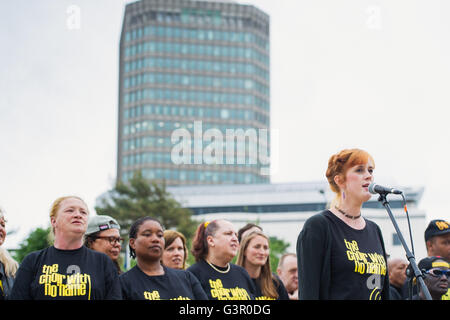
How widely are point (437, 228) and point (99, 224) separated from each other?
3557 millimetres

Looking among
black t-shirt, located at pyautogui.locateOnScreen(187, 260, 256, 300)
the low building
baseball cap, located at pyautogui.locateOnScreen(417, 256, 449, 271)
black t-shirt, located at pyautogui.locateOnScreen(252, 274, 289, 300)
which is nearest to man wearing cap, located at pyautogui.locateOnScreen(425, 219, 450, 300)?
baseball cap, located at pyautogui.locateOnScreen(417, 256, 449, 271)

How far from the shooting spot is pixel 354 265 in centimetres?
397

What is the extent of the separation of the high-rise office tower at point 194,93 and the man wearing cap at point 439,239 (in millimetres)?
105735

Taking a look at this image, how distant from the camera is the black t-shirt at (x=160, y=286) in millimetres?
5258

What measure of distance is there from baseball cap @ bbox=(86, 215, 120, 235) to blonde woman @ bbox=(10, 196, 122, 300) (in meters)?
1.06

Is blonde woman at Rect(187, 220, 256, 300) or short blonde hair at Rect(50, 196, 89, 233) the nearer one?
short blonde hair at Rect(50, 196, 89, 233)

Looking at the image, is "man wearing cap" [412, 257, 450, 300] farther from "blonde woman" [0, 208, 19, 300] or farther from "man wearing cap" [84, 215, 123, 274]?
"blonde woman" [0, 208, 19, 300]

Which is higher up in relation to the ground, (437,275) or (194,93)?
(194,93)

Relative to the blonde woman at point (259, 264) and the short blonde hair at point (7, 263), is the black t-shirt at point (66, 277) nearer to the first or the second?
the short blonde hair at point (7, 263)

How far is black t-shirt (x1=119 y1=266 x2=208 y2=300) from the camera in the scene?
5.26m

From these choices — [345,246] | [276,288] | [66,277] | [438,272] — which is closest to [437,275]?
[438,272]

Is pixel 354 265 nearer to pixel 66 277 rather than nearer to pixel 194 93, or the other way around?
pixel 66 277

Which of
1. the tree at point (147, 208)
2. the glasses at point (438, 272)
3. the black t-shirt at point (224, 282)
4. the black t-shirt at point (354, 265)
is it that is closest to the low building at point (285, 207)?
the tree at point (147, 208)
